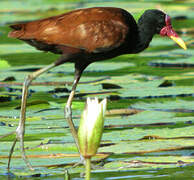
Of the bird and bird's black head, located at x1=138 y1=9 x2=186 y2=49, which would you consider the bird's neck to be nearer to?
bird's black head, located at x1=138 y1=9 x2=186 y2=49

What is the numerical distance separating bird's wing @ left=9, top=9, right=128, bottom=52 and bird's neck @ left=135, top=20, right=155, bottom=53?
30cm

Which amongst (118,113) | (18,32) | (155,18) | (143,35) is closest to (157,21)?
(155,18)

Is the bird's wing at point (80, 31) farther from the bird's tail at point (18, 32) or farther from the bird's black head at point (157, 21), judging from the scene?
the bird's black head at point (157, 21)

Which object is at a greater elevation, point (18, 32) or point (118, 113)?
point (18, 32)

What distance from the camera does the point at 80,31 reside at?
15.5 feet

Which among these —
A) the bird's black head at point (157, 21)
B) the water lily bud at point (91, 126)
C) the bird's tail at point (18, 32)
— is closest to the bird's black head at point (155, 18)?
the bird's black head at point (157, 21)

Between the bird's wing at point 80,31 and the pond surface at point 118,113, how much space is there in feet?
2.15

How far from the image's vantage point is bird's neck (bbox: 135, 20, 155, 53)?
5.13 metres

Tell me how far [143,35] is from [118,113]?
0.69 m

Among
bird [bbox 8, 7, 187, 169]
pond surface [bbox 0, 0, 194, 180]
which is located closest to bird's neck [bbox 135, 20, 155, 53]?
bird [bbox 8, 7, 187, 169]

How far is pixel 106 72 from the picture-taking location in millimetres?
7387

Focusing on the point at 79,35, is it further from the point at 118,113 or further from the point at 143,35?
the point at 118,113

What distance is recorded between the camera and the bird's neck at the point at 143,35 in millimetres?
5135

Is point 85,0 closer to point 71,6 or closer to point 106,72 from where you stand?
point 71,6
